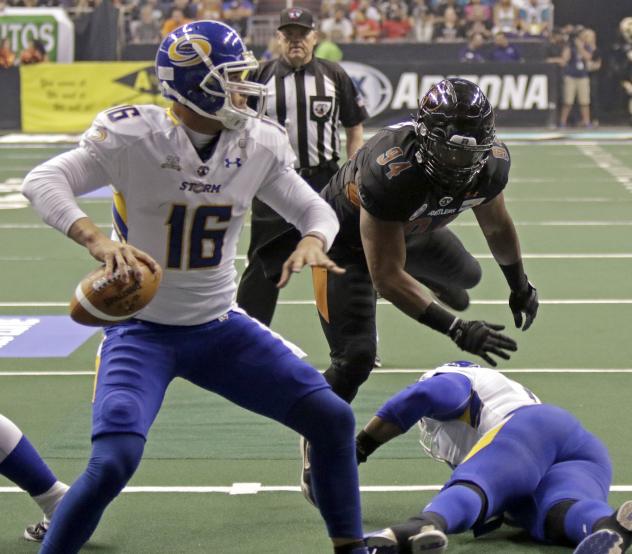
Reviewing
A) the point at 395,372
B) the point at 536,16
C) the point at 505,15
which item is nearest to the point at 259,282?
the point at 395,372

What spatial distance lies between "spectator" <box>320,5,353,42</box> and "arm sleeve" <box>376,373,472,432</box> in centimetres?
1682

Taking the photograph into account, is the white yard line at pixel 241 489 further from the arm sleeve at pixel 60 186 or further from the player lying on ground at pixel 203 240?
the arm sleeve at pixel 60 186

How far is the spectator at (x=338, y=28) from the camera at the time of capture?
20797 millimetres

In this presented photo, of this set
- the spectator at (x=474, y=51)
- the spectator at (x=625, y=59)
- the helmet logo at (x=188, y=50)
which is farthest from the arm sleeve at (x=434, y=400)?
the spectator at (x=625, y=59)

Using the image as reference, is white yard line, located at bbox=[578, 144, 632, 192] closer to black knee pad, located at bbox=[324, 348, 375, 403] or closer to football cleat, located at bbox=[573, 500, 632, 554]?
black knee pad, located at bbox=[324, 348, 375, 403]

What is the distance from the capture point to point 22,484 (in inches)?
171

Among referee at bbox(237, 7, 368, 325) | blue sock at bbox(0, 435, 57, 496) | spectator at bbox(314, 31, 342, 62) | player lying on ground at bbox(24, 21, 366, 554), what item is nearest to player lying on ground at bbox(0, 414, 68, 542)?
blue sock at bbox(0, 435, 57, 496)

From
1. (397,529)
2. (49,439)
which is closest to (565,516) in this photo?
(397,529)

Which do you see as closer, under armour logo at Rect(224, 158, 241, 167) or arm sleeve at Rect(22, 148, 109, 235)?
arm sleeve at Rect(22, 148, 109, 235)

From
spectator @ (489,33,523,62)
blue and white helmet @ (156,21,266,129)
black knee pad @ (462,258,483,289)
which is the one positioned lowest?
spectator @ (489,33,523,62)

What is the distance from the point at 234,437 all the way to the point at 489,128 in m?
1.97

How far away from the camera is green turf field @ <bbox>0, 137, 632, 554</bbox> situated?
15.0ft

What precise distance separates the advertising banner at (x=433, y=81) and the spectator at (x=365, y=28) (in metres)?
1.17

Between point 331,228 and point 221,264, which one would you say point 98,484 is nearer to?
point 221,264
